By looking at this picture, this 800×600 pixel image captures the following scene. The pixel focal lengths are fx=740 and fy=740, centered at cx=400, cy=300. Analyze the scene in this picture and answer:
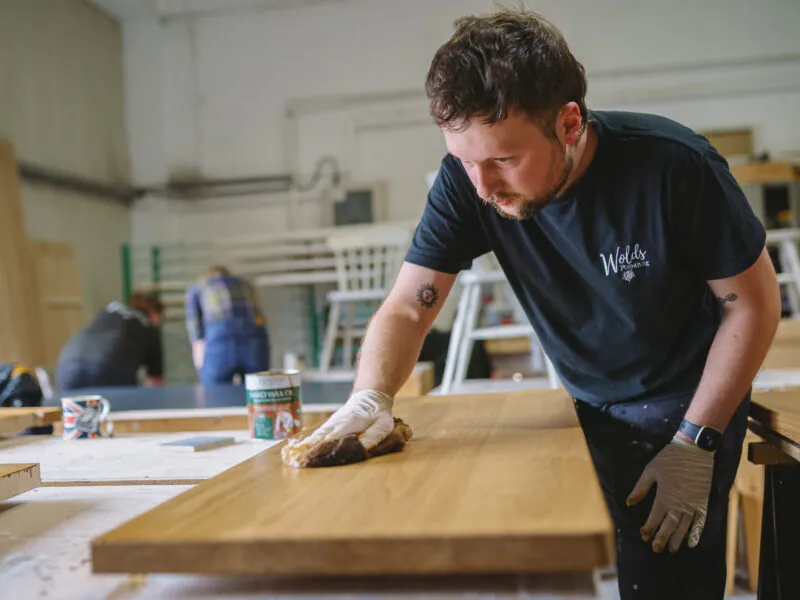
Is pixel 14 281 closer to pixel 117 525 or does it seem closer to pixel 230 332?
pixel 230 332

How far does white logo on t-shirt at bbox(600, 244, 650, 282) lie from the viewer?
1234 millimetres

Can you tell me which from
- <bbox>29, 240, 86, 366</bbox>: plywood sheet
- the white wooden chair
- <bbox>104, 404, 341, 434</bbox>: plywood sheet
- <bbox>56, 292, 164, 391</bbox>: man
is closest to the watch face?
<bbox>104, 404, 341, 434</bbox>: plywood sheet

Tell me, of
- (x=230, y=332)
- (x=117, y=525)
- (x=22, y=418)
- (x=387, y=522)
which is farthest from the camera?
(x=230, y=332)

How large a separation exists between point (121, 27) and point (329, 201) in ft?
8.73

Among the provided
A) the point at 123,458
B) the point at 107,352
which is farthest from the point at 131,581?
the point at 107,352

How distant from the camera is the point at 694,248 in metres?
1.20

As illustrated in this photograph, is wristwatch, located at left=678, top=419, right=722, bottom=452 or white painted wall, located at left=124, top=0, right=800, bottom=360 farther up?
white painted wall, located at left=124, top=0, right=800, bottom=360

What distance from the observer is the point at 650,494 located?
131 centimetres

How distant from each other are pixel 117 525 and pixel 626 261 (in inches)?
34.2

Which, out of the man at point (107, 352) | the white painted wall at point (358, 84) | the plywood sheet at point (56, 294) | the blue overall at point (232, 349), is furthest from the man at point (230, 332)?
the white painted wall at point (358, 84)

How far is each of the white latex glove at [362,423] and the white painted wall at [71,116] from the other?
17.2 feet

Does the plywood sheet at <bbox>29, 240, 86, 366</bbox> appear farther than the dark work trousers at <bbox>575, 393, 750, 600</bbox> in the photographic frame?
Yes

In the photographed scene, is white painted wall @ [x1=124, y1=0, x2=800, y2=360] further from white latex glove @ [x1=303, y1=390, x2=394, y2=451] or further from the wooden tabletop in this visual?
the wooden tabletop

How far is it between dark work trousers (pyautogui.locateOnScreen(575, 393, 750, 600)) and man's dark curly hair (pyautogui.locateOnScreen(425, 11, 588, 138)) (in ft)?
1.85
